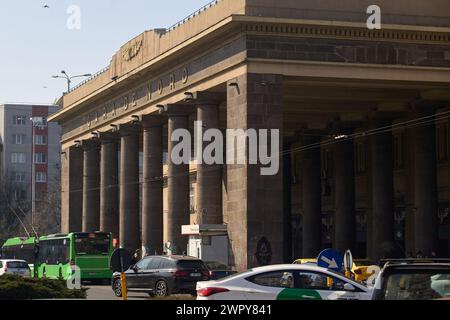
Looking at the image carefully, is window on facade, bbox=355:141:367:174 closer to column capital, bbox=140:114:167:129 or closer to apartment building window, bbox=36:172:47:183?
column capital, bbox=140:114:167:129

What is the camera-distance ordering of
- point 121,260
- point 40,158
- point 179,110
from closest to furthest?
1. point 121,260
2. point 179,110
3. point 40,158

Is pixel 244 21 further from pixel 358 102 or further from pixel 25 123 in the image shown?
pixel 25 123

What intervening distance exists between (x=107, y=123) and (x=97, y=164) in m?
9.04

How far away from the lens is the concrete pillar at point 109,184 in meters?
76.8

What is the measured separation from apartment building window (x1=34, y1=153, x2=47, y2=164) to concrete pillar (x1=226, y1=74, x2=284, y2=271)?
96.1 meters

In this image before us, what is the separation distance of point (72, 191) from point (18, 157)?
60742mm

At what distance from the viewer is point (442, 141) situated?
61938 mm

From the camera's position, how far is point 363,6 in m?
51.9

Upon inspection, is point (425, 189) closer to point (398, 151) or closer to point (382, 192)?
point (382, 192)

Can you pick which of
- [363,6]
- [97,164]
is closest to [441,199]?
[363,6]

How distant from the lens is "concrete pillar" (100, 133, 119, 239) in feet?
252

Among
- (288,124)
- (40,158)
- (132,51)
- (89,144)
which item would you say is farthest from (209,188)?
(40,158)

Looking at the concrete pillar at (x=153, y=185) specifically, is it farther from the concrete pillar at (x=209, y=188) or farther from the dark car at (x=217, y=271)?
the dark car at (x=217, y=271)
